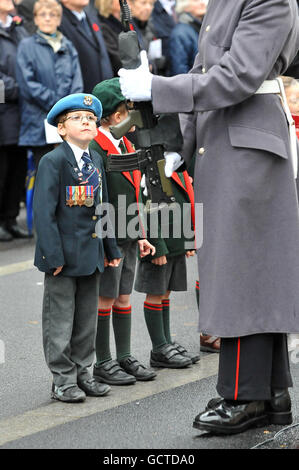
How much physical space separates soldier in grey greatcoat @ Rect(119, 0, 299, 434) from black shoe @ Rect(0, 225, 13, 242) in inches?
211

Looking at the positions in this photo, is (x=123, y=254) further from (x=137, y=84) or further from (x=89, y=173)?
(x=137, y=84)

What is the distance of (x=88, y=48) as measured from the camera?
32.2 ft

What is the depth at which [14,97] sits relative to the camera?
941 centimetres

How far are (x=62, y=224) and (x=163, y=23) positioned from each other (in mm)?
6899

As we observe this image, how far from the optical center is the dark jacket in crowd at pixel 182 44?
10836mm

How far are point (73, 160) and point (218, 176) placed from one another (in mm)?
924

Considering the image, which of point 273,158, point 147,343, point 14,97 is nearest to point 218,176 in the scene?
point 273,158

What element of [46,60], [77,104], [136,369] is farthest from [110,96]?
[46,60]

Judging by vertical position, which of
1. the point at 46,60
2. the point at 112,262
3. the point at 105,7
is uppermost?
the point at 105,7

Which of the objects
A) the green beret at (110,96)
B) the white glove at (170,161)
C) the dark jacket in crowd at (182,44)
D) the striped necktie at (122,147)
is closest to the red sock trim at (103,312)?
the striped necktie at (122,147)

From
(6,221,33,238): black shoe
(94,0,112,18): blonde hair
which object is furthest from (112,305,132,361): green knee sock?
(94,0,112,18): blonde hair

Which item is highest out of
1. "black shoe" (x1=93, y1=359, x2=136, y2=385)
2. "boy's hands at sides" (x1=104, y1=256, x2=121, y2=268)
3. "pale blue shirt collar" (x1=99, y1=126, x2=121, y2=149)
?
"pale blue shirt collar" (x1=99, y1=126, x2=121, y2=149)

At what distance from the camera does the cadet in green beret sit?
17.6ft

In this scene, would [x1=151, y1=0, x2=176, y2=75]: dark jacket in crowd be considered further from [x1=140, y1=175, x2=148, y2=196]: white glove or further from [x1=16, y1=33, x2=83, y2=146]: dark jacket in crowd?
[x1=140, y1=175, x2=148, y2=196]: white glove
